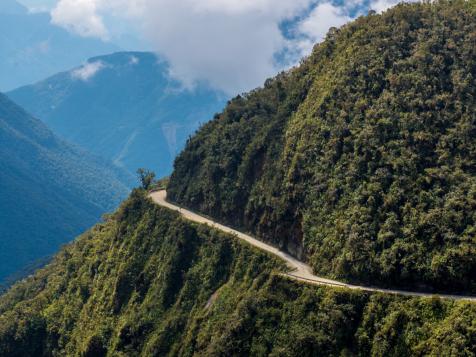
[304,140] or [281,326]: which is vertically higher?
[304,140]

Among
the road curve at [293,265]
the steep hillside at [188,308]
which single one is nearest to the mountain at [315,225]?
the steep hillside at [188,308]

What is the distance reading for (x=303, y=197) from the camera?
70688mm

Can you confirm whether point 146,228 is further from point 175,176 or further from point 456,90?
point 456,90

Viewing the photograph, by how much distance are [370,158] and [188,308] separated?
27.7 m

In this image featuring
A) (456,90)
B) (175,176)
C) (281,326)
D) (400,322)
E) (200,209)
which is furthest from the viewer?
(175,176)

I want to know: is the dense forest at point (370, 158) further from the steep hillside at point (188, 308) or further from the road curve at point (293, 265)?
the steep hillside at point (188, 308)

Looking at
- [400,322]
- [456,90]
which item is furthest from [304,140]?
[400,322]

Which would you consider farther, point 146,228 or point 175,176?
point 175,176

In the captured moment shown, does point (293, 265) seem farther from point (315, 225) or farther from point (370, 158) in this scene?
point (370, 158)

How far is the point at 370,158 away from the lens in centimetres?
6494

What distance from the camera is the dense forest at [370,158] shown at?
55.4 m

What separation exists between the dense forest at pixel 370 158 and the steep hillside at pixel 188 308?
4.34m

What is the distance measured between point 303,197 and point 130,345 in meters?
27.7

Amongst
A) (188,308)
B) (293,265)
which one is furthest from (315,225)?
(188,308)
